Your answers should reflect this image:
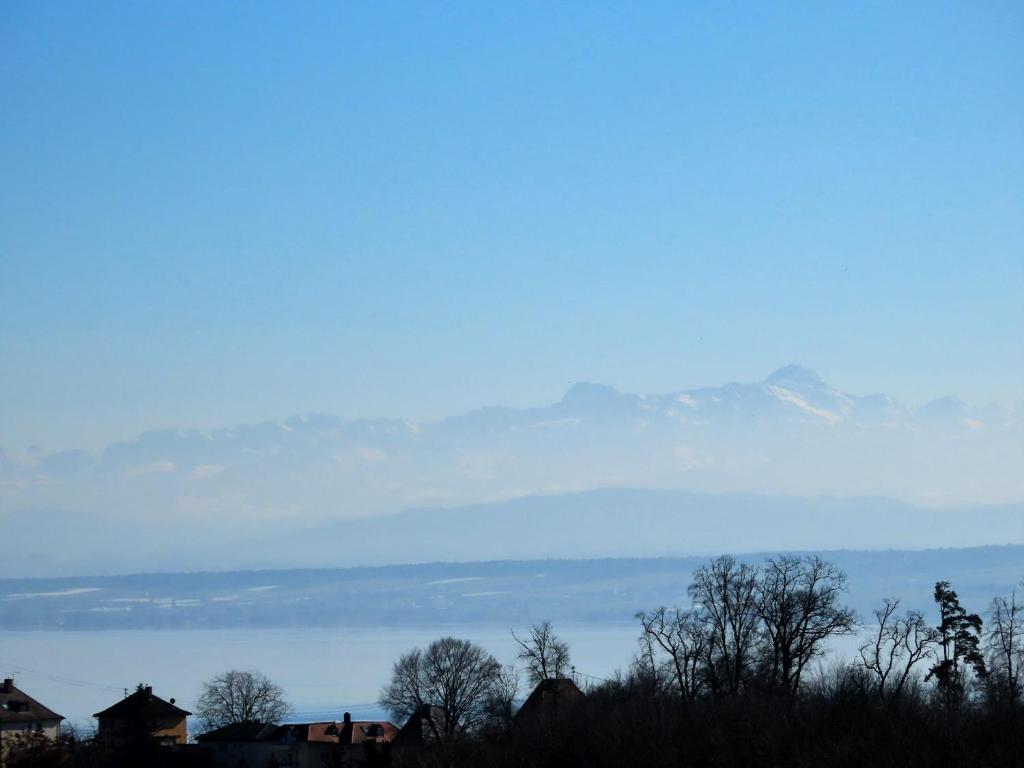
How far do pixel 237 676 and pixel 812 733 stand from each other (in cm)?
6809

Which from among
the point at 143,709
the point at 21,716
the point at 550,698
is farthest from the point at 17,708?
the point at 550,698

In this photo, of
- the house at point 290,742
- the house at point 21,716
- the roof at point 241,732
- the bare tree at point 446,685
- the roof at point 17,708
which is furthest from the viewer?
the roof at point 17,708

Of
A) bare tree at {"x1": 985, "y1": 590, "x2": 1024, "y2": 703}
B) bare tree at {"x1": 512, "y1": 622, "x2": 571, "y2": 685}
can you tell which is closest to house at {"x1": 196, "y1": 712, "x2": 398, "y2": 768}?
bare tree at {"x1": 512, "y1": 622, "x2": 571, "y2": 685}

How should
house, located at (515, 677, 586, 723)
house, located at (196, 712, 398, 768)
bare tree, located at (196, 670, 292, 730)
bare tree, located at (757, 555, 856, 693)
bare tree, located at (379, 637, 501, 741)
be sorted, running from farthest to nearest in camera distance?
bare tree, located at (196, 670, 292, 730)
house, located at (196, 712, 398, 768)
bare tree, located at (379, 637, 501, 741)
house, located at (515, 677, 586, 723)
bare tree, located at (757, 555, 856, 693)

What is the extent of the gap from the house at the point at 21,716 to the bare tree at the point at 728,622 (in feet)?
145

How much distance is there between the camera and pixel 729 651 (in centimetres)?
7025

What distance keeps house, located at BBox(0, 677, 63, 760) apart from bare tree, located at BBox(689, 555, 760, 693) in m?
44.1

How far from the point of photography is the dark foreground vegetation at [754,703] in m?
50.4

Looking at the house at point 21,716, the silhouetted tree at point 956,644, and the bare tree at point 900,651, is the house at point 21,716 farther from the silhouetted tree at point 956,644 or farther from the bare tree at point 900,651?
the silhouetted tree at point 956,644

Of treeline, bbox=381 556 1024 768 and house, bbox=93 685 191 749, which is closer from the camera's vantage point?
treeline, bbox=381 556 1024 768

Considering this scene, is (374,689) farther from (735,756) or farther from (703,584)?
(735,756)

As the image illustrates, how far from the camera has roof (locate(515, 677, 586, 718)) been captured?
239 feet

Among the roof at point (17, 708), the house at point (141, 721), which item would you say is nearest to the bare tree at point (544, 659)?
the house at point (141, 721)

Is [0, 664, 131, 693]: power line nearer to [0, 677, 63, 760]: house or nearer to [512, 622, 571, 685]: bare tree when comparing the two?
[0, 677, 63, 760]: house
